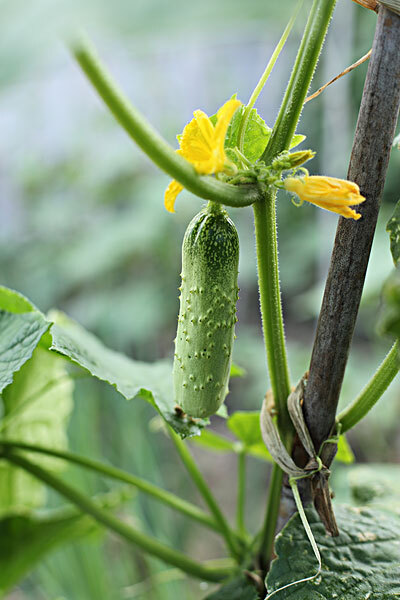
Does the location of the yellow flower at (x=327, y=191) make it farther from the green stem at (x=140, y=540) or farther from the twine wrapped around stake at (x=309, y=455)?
the green stem at (x=140, y=540)

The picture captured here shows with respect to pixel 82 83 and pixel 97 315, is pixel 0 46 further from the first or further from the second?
pixel 82 83

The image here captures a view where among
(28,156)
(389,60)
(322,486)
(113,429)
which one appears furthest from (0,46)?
(28,156)

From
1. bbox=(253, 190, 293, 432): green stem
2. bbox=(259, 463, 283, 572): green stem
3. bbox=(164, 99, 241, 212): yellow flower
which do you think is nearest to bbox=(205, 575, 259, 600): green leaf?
bbox=(259, 463, 283, 572): green stem

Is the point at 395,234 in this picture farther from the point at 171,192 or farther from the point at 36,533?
the point at 36,533

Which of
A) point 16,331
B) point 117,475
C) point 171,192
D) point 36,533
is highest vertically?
point 171,192

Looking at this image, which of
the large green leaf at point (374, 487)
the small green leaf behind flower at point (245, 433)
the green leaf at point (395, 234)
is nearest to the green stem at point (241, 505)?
the small green leaf behind flower at point (245, 433)

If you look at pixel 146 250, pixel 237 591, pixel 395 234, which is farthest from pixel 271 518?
pixel 146 250
